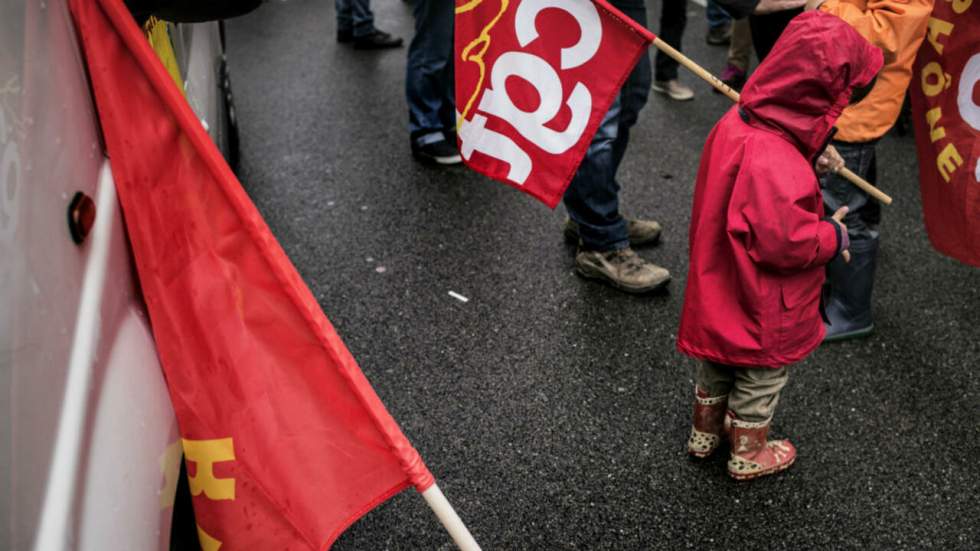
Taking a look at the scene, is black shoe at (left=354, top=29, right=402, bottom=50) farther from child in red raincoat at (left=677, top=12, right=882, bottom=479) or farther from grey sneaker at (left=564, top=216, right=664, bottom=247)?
child in red raincoat at (left=677, top=12, right=882, bottom=479)

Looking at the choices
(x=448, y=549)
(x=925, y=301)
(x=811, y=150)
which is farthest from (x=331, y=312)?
(x=925, y=301)

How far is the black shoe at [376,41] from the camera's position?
636 centimetres

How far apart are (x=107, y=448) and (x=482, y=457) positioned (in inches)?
59.8

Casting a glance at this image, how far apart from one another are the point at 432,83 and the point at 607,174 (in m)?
1.46

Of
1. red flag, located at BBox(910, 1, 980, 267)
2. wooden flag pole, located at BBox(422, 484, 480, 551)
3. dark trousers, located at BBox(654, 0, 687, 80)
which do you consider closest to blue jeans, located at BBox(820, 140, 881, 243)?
red flag, located at BBox(910, 1, 980, 267)

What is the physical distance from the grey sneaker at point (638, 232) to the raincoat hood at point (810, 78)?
5.05 ft

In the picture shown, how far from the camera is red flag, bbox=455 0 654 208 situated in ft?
7.91

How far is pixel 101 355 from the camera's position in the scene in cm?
135

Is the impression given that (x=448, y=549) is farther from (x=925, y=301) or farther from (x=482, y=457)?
(x=925, y=301)

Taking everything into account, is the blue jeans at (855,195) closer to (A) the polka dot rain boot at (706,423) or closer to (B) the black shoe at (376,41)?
(A) the polka dot rain boot at (706,423)

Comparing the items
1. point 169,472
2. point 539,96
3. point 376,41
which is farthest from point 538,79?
point 376,41

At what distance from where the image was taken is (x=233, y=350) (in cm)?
151

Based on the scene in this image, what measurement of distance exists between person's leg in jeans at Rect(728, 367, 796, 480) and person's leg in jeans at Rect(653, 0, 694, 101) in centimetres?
311

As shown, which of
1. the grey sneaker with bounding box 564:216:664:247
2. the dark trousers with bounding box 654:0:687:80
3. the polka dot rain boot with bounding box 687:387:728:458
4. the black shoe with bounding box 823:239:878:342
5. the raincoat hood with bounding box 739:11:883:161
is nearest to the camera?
the raincoat hood with bounding box 739:11:883:161
